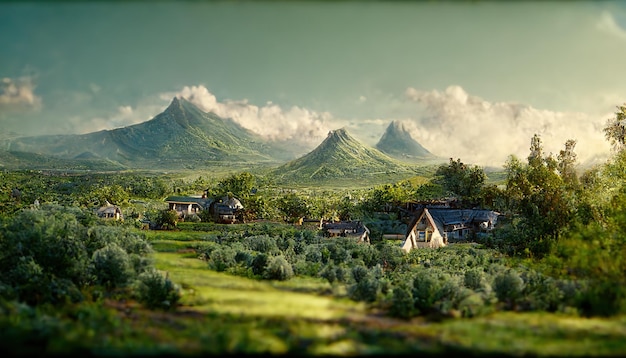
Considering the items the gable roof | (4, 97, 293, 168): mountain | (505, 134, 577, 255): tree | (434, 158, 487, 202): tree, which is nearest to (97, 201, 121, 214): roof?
the gable roof

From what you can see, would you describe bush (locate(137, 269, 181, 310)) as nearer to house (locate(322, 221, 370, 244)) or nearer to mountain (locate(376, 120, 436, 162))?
house (locate(322, 221, 370, 244))

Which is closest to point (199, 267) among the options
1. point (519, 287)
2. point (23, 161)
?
point (519, 287)

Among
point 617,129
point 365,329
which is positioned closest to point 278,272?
point 365,329

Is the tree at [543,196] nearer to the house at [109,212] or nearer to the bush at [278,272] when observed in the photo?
the bush at [278,272]

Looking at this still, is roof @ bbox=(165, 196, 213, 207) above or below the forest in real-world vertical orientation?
above

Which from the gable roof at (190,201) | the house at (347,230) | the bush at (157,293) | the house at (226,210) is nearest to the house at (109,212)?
the gable roof at (190,201)

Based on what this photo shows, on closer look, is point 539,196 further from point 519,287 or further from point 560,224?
point 519,287
